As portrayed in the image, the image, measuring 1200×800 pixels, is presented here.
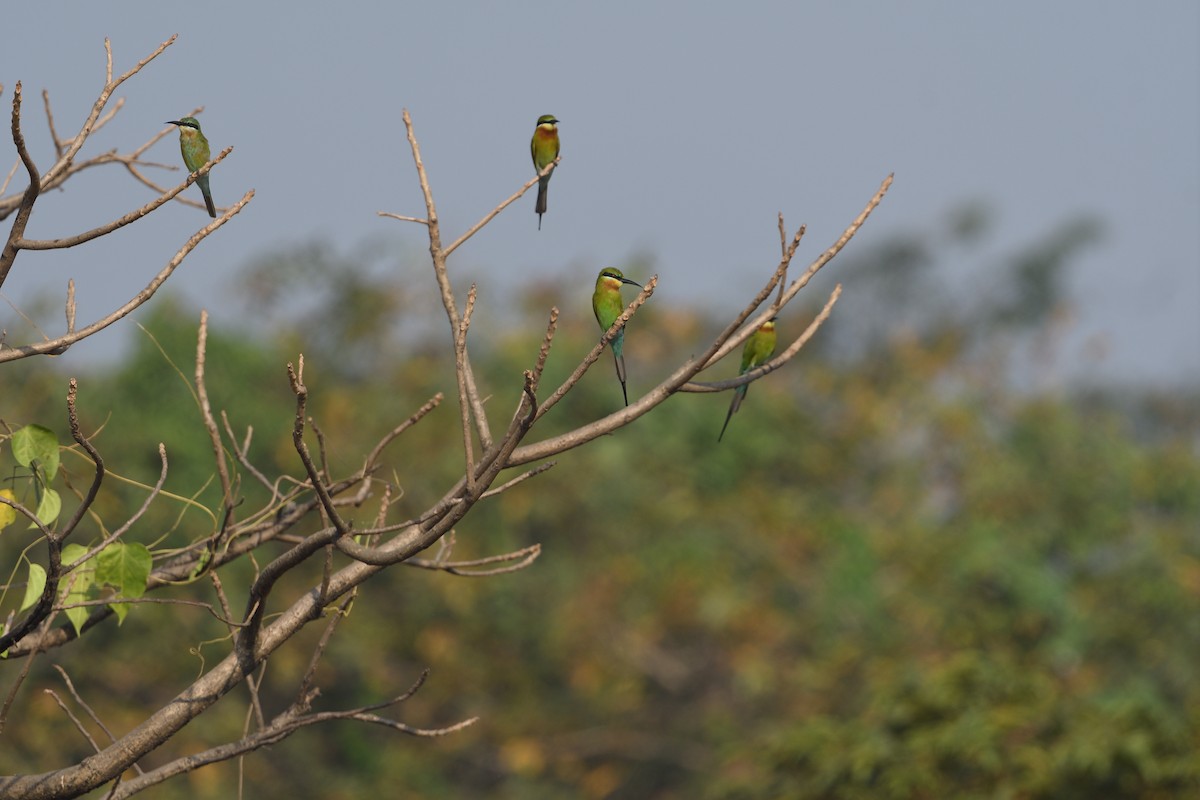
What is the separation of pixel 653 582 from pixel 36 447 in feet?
39.6

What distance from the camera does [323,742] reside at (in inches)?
570

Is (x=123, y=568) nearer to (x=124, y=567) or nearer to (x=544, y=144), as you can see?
(x=124, y=567)

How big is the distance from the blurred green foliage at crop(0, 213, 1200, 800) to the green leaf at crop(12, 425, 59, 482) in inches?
362

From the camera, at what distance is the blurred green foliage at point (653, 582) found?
13.1 meters

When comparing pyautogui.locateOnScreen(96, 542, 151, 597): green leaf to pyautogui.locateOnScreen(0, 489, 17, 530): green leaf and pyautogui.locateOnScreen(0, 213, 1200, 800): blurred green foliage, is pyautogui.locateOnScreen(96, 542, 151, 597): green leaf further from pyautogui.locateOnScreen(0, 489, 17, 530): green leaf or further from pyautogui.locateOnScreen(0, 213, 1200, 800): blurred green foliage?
pyautogui.locateOnScreen(0, 213, 1200, 800): blurred green foliage

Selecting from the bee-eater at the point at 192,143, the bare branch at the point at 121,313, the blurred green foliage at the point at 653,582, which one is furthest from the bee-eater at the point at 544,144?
the blurred green foliage at the point at 653,582

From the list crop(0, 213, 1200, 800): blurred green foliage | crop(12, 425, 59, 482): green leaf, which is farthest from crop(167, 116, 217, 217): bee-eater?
crop(0, 213, 1200, 800): blurred green foliage

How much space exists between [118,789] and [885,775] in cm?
480

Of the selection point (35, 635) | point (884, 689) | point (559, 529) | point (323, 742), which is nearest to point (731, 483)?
point (559, 529)

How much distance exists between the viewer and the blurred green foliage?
43.1 feet

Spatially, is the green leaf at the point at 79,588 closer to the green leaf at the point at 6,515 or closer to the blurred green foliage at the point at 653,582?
the green leaf at the point at 6,515

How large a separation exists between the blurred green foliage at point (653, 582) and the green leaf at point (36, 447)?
920 centimetres

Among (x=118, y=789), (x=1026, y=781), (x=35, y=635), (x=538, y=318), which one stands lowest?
(x=118, y=789)

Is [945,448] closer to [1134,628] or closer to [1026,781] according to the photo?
[1134,628]
